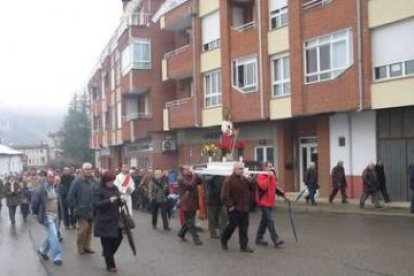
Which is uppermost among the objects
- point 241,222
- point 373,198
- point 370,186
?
point 370,186

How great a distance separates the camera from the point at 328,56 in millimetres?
26562

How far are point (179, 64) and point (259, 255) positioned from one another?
27.1m

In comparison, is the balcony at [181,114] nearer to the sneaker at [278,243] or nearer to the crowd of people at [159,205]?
the crowd of people at [159,205]

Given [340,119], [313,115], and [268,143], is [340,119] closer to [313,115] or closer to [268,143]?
[313,115]

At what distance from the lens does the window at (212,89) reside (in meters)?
34.9

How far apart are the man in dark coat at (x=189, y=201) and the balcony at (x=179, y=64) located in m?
22.4

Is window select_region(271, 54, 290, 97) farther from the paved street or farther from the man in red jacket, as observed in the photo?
the man in red jacket

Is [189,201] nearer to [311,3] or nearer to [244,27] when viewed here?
[311,3]

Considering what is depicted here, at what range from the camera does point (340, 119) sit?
2716 cm

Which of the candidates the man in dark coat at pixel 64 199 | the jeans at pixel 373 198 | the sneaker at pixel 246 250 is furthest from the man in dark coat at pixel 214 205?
the jeans at pixel 373 198

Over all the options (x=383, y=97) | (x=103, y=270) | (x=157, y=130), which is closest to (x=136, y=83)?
(x=157, y=130)

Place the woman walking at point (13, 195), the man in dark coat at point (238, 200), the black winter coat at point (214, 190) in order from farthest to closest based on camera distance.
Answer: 1. the woman walking at point (13, 195)
2. the black winter coat at point (214, 190)
3. the man in dark coat at point (238, 200)

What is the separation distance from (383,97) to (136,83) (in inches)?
958

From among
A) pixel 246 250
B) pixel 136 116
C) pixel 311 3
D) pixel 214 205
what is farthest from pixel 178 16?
pixel 246 250
